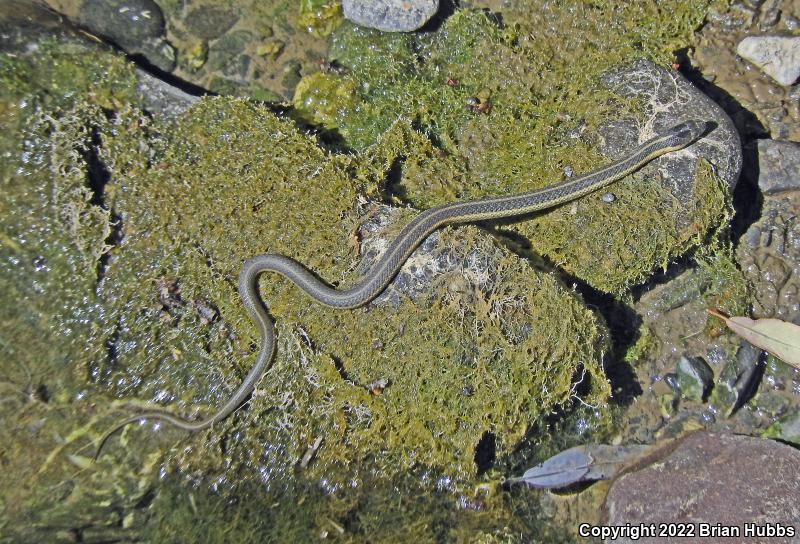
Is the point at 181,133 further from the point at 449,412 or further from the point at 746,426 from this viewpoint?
the point at 746,426

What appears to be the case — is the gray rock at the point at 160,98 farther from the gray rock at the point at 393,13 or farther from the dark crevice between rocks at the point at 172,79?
the gray rock at the point at 393,13


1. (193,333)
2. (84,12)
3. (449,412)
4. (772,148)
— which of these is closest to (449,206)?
(449,412)

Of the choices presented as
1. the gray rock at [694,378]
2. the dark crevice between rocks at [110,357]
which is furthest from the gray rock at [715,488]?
the dark crevice between rocks at [110,357]

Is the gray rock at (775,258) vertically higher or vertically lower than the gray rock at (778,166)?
lower

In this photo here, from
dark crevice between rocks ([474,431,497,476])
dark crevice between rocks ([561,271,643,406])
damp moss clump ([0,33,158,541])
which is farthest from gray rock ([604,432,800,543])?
damp moss clump ([0,33,158,541])

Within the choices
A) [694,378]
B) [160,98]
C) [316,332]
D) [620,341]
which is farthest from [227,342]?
[694,378]
